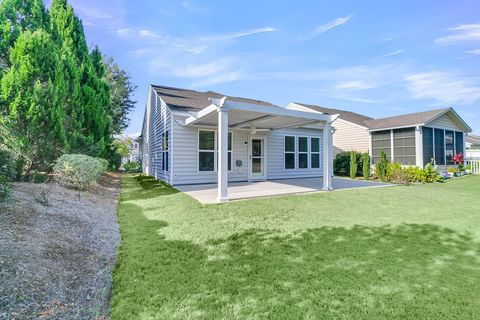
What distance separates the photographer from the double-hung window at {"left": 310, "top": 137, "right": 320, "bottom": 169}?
13.1 metres

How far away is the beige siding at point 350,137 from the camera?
1700cm

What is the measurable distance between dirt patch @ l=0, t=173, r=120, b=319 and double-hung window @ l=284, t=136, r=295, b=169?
9.21 meters

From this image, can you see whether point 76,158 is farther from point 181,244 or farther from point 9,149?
point 181,244

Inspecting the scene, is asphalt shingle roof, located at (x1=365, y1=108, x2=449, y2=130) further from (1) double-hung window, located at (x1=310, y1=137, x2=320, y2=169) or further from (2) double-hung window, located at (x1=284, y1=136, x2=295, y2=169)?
(2) double-hung window, located at (x1=284, y1=136, x2=295, y2=169)

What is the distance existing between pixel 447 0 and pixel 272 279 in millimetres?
11460

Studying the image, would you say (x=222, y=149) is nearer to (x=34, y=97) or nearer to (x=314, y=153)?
(x=34, y=97)

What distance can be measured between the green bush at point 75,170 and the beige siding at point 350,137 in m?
16.3

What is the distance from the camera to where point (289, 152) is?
40.7 ft

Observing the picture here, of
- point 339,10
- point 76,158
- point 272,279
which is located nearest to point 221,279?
point 272,279

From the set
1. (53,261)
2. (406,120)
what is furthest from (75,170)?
(406,120)

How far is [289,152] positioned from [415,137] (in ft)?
26.7

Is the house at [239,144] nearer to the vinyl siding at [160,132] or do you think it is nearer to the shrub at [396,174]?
the vinyl siding at [160,132]

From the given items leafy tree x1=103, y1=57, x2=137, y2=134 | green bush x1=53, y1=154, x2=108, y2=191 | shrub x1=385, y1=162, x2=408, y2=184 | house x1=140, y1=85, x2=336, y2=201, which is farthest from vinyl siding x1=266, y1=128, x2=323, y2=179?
leafy tree x1=103, y1=57, x2=137, y2=134

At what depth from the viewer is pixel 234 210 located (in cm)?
550
